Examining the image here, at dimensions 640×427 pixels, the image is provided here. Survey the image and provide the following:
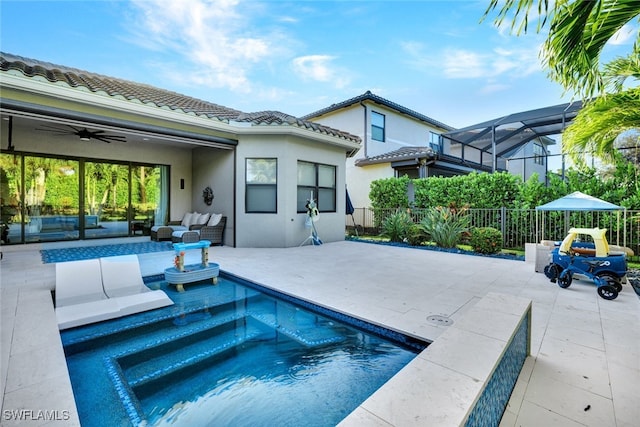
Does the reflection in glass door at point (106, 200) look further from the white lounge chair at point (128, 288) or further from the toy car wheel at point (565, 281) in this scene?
the toy car wheel at point (565, 281)

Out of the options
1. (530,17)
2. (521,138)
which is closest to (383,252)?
(530,17)

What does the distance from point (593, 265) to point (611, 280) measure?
0.30 meters

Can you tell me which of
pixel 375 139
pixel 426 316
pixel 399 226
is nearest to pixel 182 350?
pixel 426 316

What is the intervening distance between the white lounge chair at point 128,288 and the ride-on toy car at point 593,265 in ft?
21.8

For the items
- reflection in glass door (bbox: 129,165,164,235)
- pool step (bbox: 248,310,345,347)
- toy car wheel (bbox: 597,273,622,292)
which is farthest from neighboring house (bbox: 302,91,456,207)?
pool step (bbox: 248,310,345,347)

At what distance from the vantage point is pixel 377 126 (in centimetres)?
1627

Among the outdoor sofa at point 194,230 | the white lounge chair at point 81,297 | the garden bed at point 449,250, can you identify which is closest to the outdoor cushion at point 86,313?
the white lounge chair at point 81,297

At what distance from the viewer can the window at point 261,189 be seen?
9.45m

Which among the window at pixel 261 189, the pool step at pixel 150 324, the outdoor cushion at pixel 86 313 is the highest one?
the window at pixel 261 189

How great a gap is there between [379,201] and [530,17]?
37.3 ft

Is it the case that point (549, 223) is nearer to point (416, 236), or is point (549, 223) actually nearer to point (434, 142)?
point (416, 236)

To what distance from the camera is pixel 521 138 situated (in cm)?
1705

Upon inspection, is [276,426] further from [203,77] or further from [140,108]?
[203,77]

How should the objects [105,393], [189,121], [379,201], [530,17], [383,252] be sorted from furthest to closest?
[379,201] → [383,252] → [189,121] → [105,393] → [530,17]
